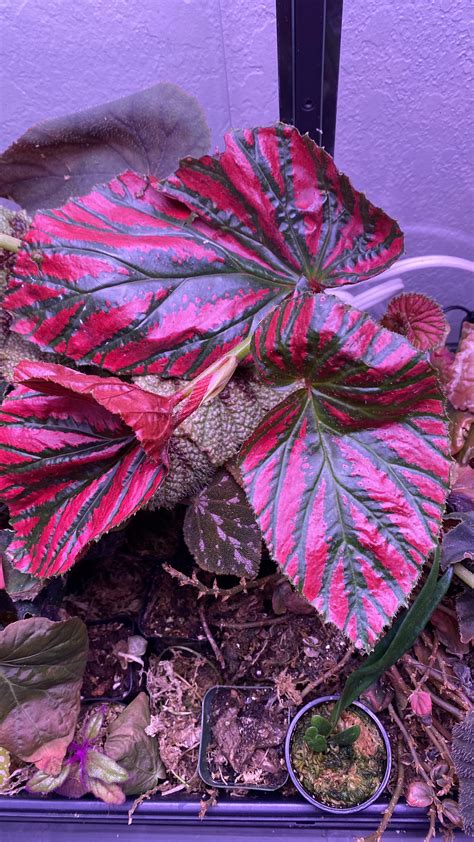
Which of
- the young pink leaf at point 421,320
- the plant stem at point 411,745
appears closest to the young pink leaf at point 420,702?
the plant stem at point 411,745

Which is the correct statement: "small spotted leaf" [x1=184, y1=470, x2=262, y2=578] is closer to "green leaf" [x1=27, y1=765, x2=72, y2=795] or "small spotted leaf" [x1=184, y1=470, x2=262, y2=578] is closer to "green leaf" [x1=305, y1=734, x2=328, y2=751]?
"green leaf" [x1=305, y1=734, x2=328, y2=751]

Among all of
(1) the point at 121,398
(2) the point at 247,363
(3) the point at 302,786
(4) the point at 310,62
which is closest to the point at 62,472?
(1) the point at 121,398

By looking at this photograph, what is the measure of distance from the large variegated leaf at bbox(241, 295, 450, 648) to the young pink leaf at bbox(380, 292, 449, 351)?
37 cm

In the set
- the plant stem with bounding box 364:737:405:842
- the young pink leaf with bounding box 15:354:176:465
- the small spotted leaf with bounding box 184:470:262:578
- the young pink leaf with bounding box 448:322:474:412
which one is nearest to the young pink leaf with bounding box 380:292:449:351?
the young pink leaf with bounding box 448:322:474:412

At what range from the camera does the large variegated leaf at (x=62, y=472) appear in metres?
0.61

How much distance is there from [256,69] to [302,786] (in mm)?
1150

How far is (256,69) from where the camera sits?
1.15 meters

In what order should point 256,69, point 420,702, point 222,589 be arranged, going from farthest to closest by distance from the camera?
point 256,69 < point 222,589 < point 420,702

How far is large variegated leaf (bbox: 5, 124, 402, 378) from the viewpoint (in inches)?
25.0

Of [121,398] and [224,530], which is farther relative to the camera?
[224,530]

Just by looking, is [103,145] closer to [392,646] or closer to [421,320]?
[421,320]

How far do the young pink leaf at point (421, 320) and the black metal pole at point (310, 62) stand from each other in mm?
258

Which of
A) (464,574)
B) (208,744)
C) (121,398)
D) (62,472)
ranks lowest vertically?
(208,744)

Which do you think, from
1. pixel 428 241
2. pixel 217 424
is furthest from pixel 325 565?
pixel 428 241
